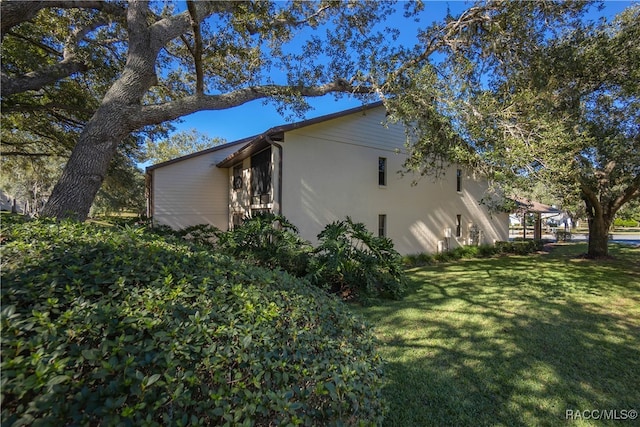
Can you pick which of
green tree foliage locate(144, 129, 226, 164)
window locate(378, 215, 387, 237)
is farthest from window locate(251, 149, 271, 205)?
green tree foliage locate(144, 129, 226, 164)

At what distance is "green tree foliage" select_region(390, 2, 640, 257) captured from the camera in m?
7.13

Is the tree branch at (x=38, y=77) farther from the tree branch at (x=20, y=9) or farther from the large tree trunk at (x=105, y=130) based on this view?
the large tree trunk at (x=105, y=130)

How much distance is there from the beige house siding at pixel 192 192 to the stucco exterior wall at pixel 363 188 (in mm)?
7151

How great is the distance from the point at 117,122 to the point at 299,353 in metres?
6.42

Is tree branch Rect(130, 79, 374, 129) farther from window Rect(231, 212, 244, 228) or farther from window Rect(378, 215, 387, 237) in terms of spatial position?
window Rect(231, 212, 244, 228)

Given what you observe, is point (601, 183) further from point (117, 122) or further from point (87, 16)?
point (87, 16)

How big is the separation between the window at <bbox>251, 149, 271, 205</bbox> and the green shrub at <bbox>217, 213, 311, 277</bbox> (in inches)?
143

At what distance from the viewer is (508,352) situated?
13.6 feet

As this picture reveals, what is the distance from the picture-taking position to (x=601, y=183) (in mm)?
10844

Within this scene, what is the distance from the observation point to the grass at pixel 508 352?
300 centimetres

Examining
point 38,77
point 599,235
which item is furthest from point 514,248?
point 38,77

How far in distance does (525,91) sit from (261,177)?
9407mm

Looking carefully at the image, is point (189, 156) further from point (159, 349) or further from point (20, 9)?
point (159, 349)

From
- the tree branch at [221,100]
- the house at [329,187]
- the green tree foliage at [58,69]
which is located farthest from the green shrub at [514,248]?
the green tree foliage at [58,69]
